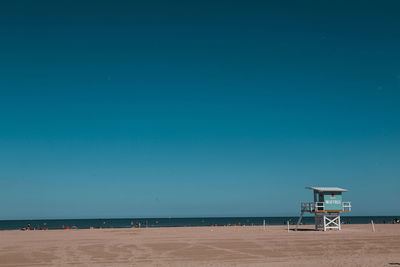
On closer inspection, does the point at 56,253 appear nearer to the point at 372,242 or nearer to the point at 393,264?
the point at 393,264

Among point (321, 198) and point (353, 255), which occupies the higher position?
point (321, 198)

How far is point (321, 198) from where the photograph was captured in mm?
40531

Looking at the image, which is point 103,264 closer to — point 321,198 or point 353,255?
point 353,255

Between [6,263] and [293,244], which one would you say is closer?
[6,263]

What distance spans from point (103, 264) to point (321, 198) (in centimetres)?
2827

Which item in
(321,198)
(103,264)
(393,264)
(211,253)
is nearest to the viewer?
(393,264)

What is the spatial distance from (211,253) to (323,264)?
22.0 ft

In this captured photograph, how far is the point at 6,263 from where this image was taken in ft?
61.9

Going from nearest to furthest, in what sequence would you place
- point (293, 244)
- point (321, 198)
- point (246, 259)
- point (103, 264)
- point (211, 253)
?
point (103, 264) < point (246, 259) < point (211, 253) < point (293, 244) < point (321, 198)

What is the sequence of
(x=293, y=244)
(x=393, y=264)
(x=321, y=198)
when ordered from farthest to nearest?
(x=321, y=198), (x=293, y=244), (x=393, y=264)

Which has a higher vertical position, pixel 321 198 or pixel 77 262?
pixel 321 198

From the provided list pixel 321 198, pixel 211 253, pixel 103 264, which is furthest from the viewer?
pixel 321 198

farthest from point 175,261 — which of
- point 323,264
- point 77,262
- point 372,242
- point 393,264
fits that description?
point 372,242

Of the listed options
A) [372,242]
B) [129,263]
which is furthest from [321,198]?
[129,263]
